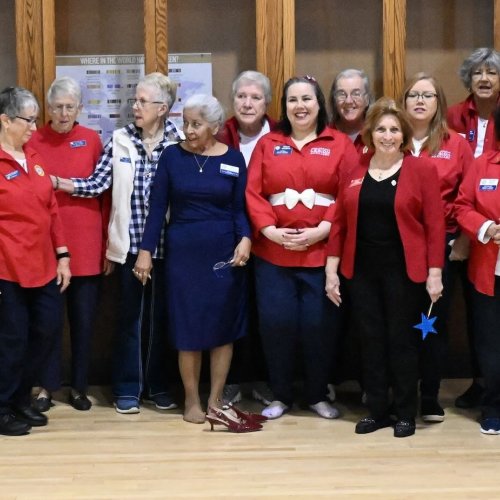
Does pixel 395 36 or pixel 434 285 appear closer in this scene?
pixel 434 285

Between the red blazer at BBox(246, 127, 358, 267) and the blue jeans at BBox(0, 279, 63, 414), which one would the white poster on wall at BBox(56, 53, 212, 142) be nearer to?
the red blazer at BBox(246, 127, 358, 267)

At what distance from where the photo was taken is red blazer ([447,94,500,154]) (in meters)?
4.47

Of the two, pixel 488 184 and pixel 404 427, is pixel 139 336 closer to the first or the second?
pixel 404 427

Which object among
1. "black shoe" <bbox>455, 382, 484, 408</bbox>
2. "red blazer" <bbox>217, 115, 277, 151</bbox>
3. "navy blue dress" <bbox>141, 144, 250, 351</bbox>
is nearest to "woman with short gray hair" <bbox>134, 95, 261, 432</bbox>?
"navy blue dress" <bbox>141, 144, 250, 351</bbox>

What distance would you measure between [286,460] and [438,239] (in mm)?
1126

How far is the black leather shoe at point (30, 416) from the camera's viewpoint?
422 cm

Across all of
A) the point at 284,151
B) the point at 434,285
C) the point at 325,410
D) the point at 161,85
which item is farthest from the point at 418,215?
the point at 161,85

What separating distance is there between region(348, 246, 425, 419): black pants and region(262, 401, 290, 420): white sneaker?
1.48ft

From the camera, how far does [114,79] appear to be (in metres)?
4.92

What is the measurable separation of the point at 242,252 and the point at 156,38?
4.40ft

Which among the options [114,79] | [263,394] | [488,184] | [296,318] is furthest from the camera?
[114,79]

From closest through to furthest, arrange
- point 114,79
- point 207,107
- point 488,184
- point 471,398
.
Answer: point 488,184 → point 207,107 → point 471,398 → point 114,79

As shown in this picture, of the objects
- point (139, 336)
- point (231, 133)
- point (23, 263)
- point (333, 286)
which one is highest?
point (231, 133)

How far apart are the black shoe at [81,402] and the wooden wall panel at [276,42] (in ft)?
5.72
